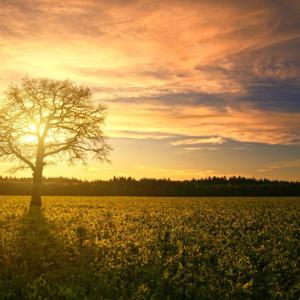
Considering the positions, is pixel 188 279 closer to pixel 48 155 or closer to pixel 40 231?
pixel 40 231

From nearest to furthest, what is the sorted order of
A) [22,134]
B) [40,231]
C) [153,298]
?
[153,298], [40,231], [22,134]

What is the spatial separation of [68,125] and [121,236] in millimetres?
27988

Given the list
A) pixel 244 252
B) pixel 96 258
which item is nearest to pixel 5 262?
pixel 96 258

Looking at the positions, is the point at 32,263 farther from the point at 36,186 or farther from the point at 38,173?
the point at 36,186

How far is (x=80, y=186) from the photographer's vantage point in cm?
9125

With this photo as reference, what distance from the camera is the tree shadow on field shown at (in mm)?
14008

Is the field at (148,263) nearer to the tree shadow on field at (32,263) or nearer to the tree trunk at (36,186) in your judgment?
the tree shadow on field at (32,263)

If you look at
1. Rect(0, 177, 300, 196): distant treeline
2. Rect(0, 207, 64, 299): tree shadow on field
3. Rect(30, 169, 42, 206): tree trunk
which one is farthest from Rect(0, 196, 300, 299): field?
Rect(0, 177, 300, 196): distant treeline

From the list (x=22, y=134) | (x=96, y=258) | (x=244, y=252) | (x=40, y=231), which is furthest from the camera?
(x=22, y=134)

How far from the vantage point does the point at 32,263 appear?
17.2 metres

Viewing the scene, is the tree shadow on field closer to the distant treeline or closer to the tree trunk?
the tree trunk

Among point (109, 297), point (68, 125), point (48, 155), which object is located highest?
point (68, 125)

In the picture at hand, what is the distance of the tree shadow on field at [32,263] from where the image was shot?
14008mm

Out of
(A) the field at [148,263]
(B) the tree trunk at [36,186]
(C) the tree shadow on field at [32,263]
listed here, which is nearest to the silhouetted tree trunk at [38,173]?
(B) the tree trunk at [36,186]
